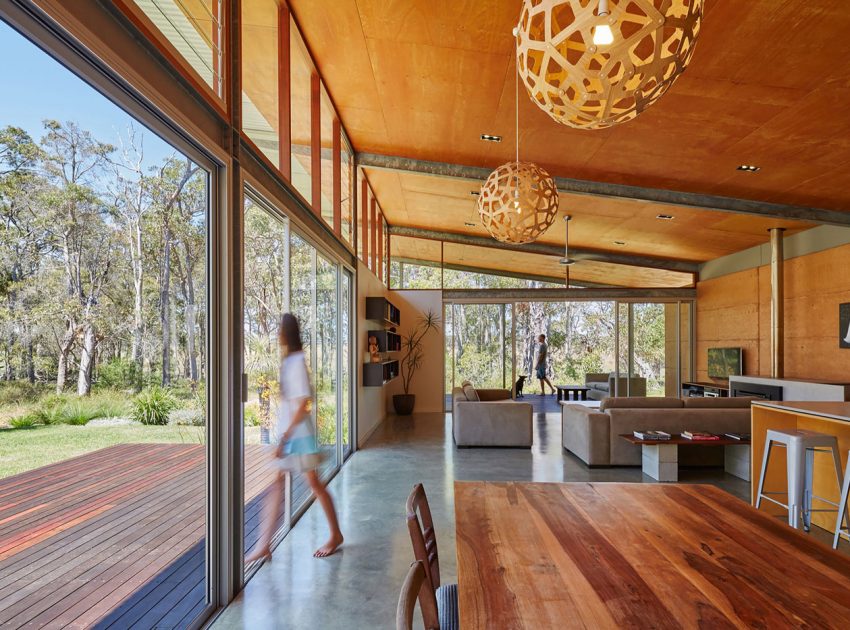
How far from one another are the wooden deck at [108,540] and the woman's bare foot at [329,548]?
0.83 m

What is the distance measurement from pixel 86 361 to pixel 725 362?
10.0m

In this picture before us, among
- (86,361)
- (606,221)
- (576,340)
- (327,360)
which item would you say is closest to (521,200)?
(86,361)

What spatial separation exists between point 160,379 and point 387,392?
8121mm

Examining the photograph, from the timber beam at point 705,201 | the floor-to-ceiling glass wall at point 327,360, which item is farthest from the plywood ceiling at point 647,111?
the floor-to-ceiling glass wall at point 327,360

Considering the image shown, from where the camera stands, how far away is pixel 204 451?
2.67m

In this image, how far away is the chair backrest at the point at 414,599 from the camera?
97 centimetres

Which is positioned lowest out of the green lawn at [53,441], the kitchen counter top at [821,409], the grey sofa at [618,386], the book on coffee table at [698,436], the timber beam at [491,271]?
the grey sofa at [618,386]

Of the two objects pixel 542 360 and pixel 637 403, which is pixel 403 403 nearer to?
pixel 542 360

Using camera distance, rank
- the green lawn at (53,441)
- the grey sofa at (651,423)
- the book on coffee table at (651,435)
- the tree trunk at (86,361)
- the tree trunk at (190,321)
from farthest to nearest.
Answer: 1. the grey sofa at (651,423)
2. the book on coffee table at (651,435)
3. the tree trunk at (190,321)
4. the tree trunk at (86,361)
5. the green lawn at (53,441)

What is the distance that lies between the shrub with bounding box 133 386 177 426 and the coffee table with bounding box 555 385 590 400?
10.1 metres

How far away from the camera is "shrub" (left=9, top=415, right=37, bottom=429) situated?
147 centimetres

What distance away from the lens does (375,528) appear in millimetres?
3914

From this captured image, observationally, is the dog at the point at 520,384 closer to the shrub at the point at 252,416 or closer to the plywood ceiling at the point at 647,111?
the plywood ceiling at the point at 647,111

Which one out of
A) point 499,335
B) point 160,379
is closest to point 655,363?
point 499,335
